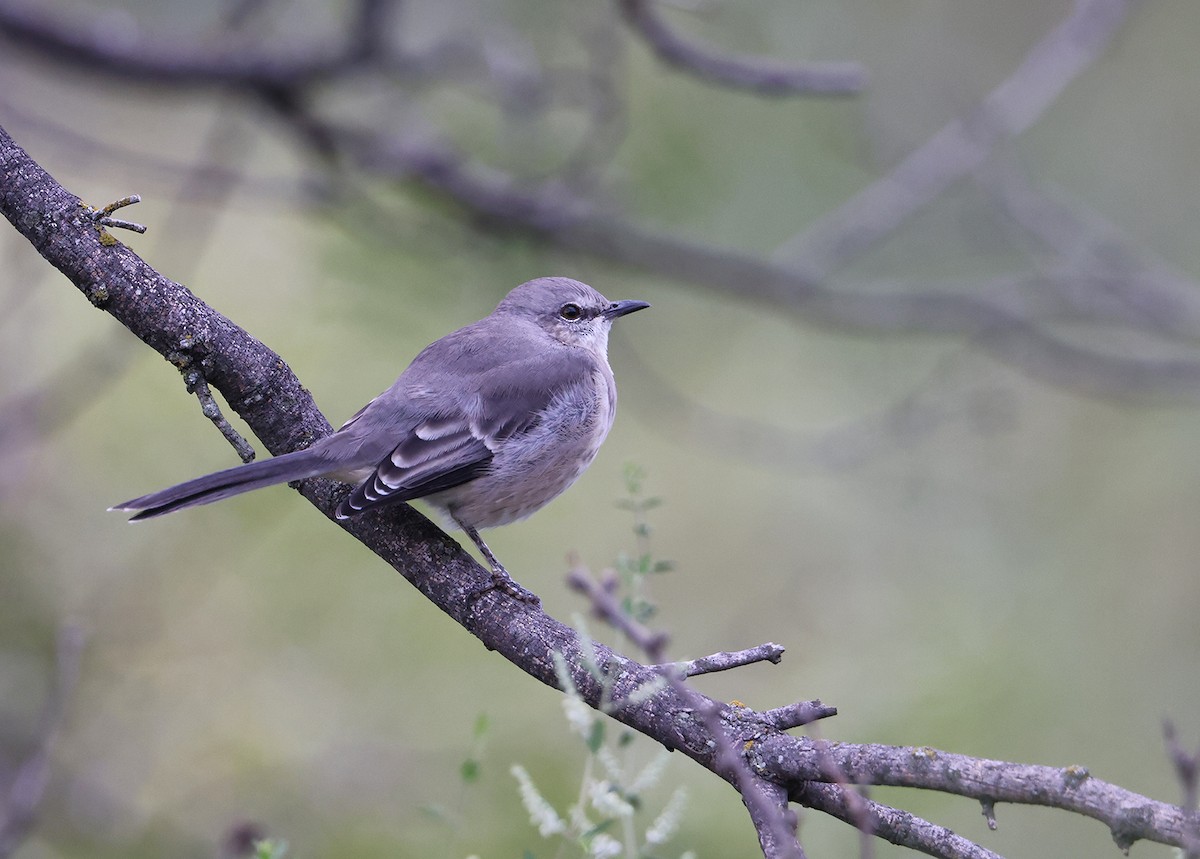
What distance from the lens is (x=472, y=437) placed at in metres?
3.53

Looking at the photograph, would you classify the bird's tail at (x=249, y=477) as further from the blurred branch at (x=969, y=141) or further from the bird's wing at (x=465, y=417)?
the blurred branch at (x=969, y=141)

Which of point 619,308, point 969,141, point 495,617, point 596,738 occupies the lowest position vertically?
point 596,738

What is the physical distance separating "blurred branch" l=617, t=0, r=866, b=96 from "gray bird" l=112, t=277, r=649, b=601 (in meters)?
1.33

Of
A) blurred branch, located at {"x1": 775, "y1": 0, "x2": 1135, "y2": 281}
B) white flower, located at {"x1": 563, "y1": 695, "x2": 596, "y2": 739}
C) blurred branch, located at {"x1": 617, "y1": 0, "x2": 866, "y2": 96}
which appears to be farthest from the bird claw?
blurred branch, located at {"x1": 775, "y1": 0, "x2": 1135, "y2": 281}

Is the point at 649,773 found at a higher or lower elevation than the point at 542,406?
lower

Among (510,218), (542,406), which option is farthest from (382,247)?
(542,406)

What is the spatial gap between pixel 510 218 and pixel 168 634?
2.38 m

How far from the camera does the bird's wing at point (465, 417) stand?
3312 millimetres

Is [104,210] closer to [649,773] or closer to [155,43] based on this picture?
[649,773]

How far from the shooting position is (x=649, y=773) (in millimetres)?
2045

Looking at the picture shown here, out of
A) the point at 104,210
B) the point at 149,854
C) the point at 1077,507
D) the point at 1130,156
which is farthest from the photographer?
the point at 1130,156

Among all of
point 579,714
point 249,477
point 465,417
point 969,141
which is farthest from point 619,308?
point 579,714

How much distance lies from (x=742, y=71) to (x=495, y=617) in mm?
2701

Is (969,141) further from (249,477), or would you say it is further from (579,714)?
(579,714)
